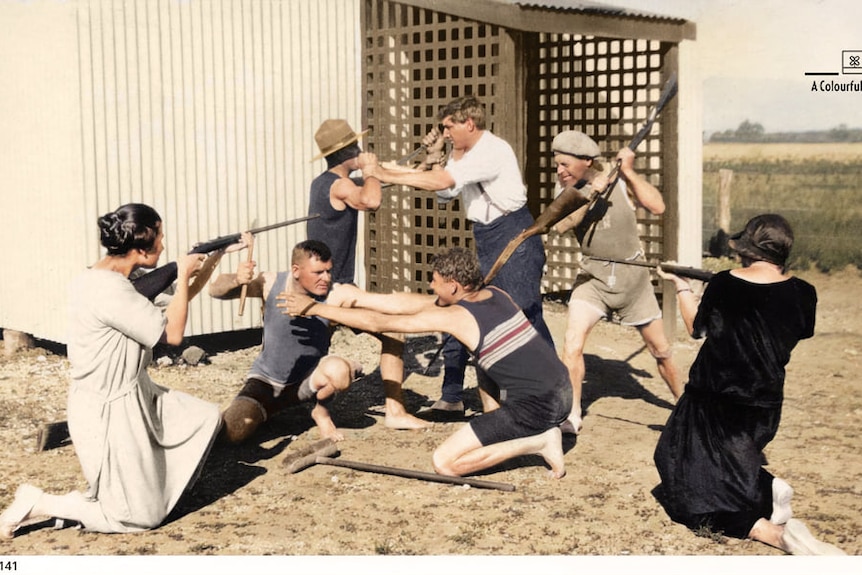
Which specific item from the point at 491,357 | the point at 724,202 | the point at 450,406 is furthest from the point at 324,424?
the point at 724,202

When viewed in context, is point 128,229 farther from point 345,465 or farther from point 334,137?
point 334,137

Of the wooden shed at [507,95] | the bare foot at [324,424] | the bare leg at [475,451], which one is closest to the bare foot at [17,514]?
the bare foot at [324,424]

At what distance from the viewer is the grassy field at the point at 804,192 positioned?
1572cm

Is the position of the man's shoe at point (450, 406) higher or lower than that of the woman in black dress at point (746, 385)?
lower

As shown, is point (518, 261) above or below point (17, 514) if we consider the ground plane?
above

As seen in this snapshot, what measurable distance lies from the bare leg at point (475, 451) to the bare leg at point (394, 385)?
112 centimetres

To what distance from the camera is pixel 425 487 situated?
239 inches

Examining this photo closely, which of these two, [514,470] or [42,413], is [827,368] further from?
[42,413]

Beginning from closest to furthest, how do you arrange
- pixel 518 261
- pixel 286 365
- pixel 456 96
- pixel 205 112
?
pixel 286 365 < pixel 518 261 < pixel 205 112 < pixel 456 96

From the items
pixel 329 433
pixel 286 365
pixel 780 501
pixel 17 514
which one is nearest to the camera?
pixel 780 501

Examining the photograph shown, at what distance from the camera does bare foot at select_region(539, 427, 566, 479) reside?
6145 mm

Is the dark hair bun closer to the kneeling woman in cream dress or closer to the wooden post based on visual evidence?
the kneeling woman in cream dress

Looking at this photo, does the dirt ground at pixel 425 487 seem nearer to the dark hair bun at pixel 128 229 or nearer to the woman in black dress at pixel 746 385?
the woman in black dress at pixel 746 385

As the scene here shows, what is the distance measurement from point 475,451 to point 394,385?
1.26 metres
